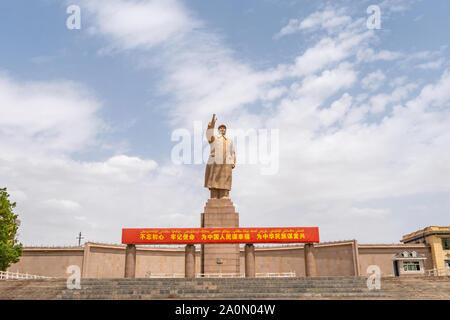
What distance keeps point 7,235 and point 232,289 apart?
18828 mm

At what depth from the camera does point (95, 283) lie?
67.1ft

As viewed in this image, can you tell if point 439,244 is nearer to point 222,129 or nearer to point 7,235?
point 222,129

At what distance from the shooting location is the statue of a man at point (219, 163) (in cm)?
2997

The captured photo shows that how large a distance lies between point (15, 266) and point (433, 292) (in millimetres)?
33532

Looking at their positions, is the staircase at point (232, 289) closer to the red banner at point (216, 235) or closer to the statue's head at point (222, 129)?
the red banner at point (216, 235)

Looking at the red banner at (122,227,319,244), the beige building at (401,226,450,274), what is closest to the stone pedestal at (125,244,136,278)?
the red banner at (122,227,319,244)

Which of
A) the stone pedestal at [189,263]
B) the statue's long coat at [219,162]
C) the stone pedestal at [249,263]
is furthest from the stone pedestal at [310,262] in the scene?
the statue's long coat at [219,162]

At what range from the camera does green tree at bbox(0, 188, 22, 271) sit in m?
28.0

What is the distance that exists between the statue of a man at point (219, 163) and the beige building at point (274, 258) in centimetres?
999

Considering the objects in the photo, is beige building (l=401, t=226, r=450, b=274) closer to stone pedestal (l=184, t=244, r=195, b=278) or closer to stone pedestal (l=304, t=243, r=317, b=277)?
stone pedestal (l=304, t=243, r=317, b=277)

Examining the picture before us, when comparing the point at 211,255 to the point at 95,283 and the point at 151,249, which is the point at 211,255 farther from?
the point at 151,249

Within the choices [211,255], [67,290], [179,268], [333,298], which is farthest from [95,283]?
[179,268]

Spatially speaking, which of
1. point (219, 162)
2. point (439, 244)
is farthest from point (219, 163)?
point (439, 244)

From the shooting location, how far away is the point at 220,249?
2794 cm
